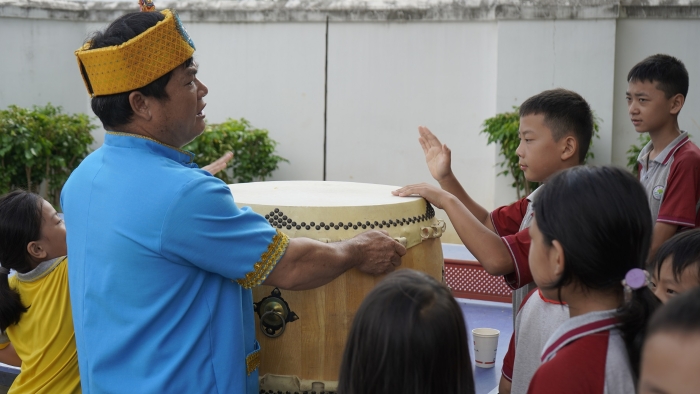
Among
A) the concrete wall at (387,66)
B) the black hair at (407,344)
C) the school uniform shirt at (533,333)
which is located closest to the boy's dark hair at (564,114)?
the school uniform shirt at (533,333)

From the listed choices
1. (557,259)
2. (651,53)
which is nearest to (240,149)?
(651,53)

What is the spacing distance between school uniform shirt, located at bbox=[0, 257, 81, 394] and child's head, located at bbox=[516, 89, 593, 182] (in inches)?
60.6

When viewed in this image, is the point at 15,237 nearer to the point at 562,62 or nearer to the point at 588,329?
the point at 588,329

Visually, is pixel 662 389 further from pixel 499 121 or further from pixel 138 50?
pixel 499 121

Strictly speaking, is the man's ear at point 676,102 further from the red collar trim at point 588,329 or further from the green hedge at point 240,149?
the green hedge at point 240,149

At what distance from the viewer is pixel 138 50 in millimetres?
1778

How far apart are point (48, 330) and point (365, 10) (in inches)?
207

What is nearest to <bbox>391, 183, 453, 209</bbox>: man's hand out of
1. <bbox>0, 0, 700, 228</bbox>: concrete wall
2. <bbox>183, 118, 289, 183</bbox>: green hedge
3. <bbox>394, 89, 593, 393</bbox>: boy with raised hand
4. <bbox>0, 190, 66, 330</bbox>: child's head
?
<bbox>394, 89, 593, 393</bbox>: boy with raised hand

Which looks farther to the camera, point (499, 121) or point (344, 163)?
point (344, 163)

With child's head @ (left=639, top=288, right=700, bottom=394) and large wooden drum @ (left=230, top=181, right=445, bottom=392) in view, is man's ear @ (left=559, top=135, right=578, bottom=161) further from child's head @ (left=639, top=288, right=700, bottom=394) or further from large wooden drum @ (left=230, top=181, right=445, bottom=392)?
child's head @ (left=639, top=288, right=700, bottom=394)

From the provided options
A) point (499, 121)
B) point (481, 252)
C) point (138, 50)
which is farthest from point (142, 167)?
point (499, 121)

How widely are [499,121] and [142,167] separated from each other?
4772 millimetres

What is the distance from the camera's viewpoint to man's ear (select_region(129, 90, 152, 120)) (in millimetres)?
1814

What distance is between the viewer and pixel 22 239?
2.30m
